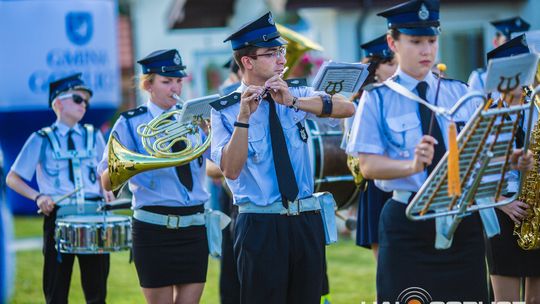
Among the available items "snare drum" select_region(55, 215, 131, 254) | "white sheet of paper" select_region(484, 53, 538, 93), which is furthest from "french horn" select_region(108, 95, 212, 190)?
"white sheet of paper" select_region(484, 53, 538, 93)

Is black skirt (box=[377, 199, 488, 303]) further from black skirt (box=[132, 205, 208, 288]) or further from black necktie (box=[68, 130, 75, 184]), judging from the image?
black necktie (box=[68, 130, 75, 184])

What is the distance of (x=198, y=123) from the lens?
7102 millimetres

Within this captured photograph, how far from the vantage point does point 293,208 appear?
5918mm

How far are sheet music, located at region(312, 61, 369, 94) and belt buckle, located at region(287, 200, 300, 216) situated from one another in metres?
0.63

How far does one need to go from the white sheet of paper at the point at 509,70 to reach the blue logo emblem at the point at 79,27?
54.8ft

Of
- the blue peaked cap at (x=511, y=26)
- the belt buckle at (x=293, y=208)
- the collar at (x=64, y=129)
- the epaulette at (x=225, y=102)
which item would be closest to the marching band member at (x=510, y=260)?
the belt buckle at (x=293, y=208)

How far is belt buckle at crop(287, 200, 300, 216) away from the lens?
591 centimetres

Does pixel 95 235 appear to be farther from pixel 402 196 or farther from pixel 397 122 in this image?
pixel 397 122

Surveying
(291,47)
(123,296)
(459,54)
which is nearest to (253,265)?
(291,47)

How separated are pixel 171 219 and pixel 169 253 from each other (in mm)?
234

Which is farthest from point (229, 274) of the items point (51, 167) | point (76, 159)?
point (51, 167)

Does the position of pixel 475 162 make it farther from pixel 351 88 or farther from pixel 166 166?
pixel 166 166

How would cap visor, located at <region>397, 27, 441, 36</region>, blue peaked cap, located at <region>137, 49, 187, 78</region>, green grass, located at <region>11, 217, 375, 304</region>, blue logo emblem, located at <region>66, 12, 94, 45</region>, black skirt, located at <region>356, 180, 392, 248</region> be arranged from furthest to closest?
blue logo emblem, located at <region>66, 12, 94, 45</region>, green grass, located at <region>11, 217, 375, 304</region>, black skirt, located at <region>356, 180, 392, 248</region>, blue peaked cap, located at <region>137, 49, 187, 78</region>, cap visor, located at <region>397, 27, 441, 36</region>

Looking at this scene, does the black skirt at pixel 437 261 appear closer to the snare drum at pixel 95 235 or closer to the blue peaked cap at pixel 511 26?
the snare drum at pixel 95 235
